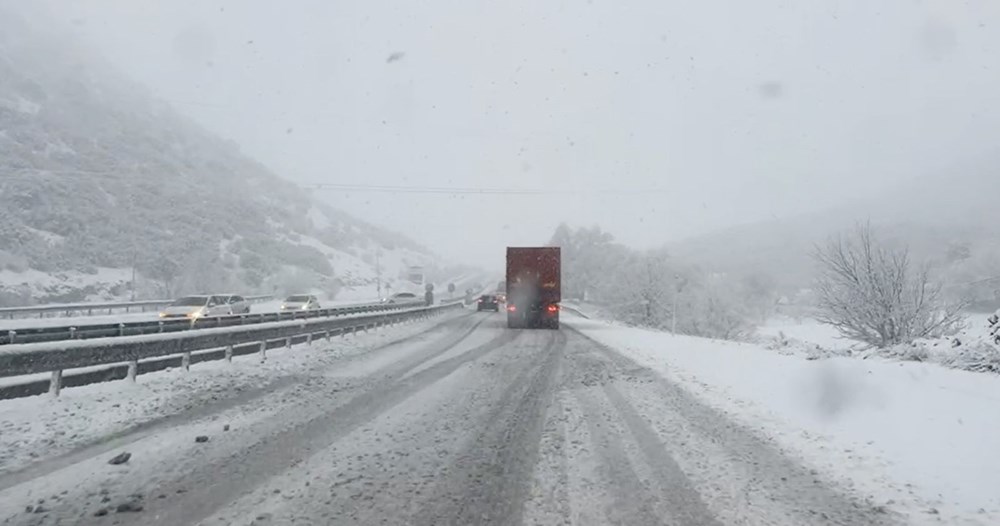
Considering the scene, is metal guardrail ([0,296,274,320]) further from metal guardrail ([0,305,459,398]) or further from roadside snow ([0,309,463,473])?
roadside snow ([0,309,463,473])

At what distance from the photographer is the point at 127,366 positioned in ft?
36.4

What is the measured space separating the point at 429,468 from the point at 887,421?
6.04 meters

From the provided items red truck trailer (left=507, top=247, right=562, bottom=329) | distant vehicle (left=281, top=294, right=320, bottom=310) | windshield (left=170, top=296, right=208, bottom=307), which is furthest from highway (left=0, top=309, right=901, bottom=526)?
distant vehicle (left=281, top=294, right=320, bottom=310)

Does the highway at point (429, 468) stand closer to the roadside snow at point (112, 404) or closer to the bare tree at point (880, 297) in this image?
the roadside snow at point (112, 404)

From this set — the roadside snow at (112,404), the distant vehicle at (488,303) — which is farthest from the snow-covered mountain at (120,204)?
the roadside snow at (112,404)

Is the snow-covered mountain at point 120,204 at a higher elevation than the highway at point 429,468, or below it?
higher

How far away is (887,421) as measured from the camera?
848cm

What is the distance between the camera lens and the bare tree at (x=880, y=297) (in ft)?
74.5

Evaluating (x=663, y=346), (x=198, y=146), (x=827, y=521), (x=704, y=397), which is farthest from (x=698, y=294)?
(x=198, y=146)

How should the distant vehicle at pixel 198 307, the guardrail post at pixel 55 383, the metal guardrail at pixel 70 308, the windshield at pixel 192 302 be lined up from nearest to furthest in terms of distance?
the guardrail post at pixel 55 383 < the distant vehicle at pixel 198 307 < the windshield at pixel 192 302 < the metal guardrail at pixel 70 308

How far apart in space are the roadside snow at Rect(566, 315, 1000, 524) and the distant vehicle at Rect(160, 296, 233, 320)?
73.5ft

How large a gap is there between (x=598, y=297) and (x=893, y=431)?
82.8 meters

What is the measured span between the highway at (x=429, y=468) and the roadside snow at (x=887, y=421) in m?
0.48

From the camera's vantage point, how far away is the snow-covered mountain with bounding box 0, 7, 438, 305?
5381 cm
